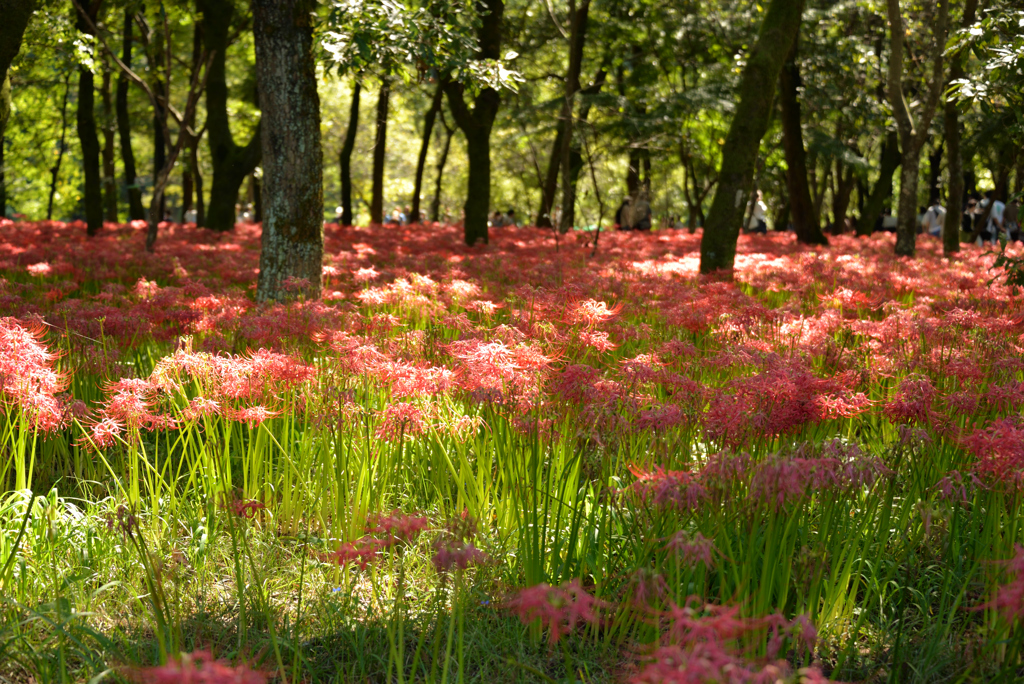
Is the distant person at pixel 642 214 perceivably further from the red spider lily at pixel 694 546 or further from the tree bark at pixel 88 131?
the red spider lily at pixel 694 546

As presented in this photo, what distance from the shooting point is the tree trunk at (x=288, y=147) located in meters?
7.15

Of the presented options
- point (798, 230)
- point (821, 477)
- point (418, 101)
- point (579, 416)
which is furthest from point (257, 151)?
point (821, 477)

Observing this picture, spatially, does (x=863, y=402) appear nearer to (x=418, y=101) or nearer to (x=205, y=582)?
(x=205, y=582)

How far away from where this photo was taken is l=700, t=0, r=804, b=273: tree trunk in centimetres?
975

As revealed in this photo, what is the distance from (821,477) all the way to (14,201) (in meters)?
46.6

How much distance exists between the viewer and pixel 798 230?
58.4 ft

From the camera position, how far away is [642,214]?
75.2 feet

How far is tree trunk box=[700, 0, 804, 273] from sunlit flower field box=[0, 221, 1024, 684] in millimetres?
4822

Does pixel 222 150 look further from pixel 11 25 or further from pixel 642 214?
pixel 642 214

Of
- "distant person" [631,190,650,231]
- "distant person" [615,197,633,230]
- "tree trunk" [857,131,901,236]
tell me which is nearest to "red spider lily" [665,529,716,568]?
"tree trunk" [857,131,901,236]

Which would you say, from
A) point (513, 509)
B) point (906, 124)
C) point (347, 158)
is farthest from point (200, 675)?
Result: point (347, 158)

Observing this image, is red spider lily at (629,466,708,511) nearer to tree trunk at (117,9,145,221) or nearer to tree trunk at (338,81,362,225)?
tree trunk at (117,9,145,221)

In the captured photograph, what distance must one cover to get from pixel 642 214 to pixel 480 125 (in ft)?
32.4

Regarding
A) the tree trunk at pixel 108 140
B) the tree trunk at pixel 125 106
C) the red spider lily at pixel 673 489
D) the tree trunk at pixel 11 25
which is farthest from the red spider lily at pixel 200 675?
the tree trunk at pixel 108 140
